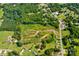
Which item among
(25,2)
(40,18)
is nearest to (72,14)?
(40,18)

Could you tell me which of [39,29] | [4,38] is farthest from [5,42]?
[39,29]

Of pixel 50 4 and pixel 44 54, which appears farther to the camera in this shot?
pixel 50 4

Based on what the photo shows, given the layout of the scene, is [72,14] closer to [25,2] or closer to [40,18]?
[40,18]

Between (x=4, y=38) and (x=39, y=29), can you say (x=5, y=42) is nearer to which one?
(x=4, y=38)

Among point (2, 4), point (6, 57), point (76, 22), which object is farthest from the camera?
point (2, 4)

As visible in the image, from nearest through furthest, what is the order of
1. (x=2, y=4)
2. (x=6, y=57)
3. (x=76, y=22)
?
(x=6, y=57)
(x=76, y=22)
(x=2, y=4)

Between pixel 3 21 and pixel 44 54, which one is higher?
pixel 3 21

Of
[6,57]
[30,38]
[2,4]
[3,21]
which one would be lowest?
[6,57]
